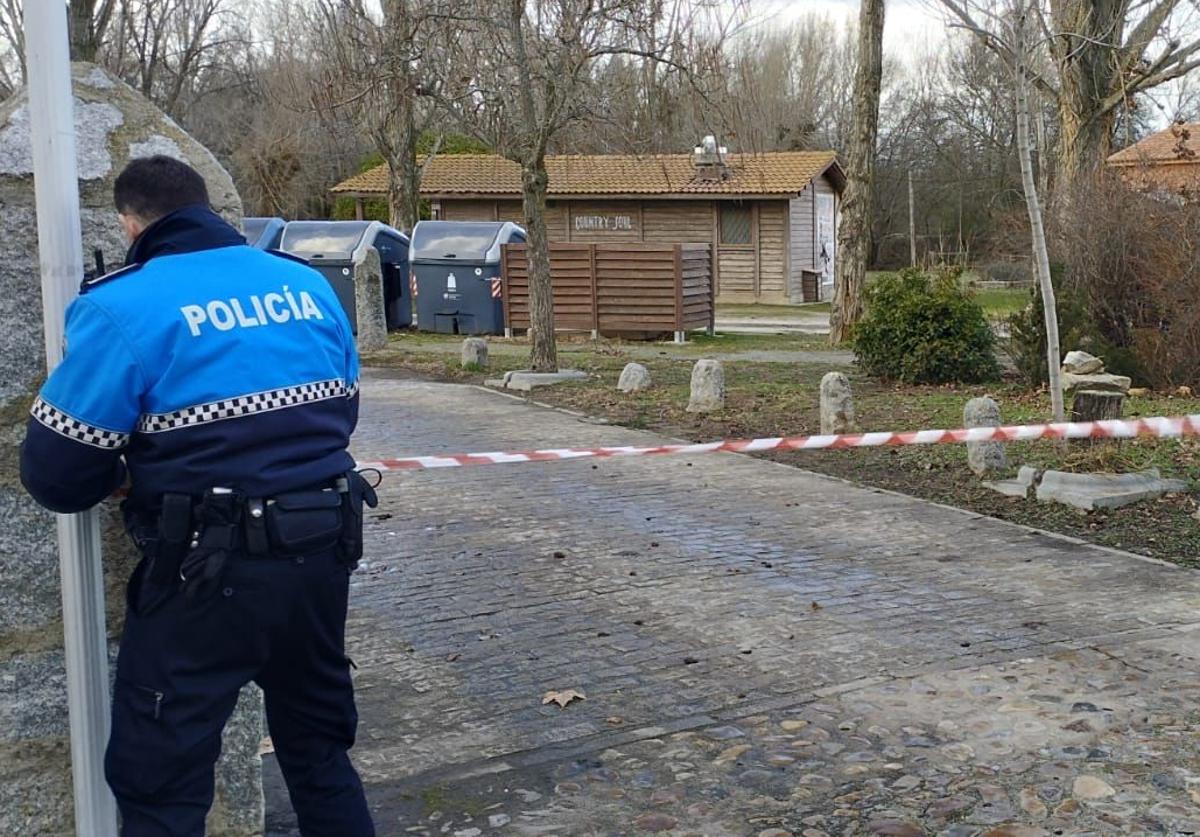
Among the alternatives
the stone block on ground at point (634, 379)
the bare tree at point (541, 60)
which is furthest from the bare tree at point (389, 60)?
the stone block on ground at point (634, 379)

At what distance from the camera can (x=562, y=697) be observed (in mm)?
5184

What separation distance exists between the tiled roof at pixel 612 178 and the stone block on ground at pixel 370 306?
14.2m

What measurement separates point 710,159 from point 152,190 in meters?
22.5

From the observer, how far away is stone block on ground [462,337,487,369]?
17.9 m

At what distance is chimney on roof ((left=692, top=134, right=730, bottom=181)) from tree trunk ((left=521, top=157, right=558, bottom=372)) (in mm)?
2501

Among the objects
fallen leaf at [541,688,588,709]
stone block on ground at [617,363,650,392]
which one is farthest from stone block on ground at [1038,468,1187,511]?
stone block on ground at [617,363,650,392]

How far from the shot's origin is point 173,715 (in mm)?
3004

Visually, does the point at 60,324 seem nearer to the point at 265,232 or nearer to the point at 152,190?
the point at 152,190

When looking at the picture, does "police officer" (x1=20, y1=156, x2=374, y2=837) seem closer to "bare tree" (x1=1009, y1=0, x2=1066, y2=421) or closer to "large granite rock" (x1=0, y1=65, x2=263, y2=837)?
"large granite rock" (x1=0, y1=65, x2=263, y2=837)

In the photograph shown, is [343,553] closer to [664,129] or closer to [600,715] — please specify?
[600,715]

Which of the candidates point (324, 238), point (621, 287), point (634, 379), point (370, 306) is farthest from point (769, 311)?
point (634, 379)

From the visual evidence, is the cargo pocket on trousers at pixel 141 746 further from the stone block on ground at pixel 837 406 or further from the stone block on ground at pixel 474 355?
the stone block on ground at pixel 474 355

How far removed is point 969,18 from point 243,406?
853 centimetres

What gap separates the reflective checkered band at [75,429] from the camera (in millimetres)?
2928
